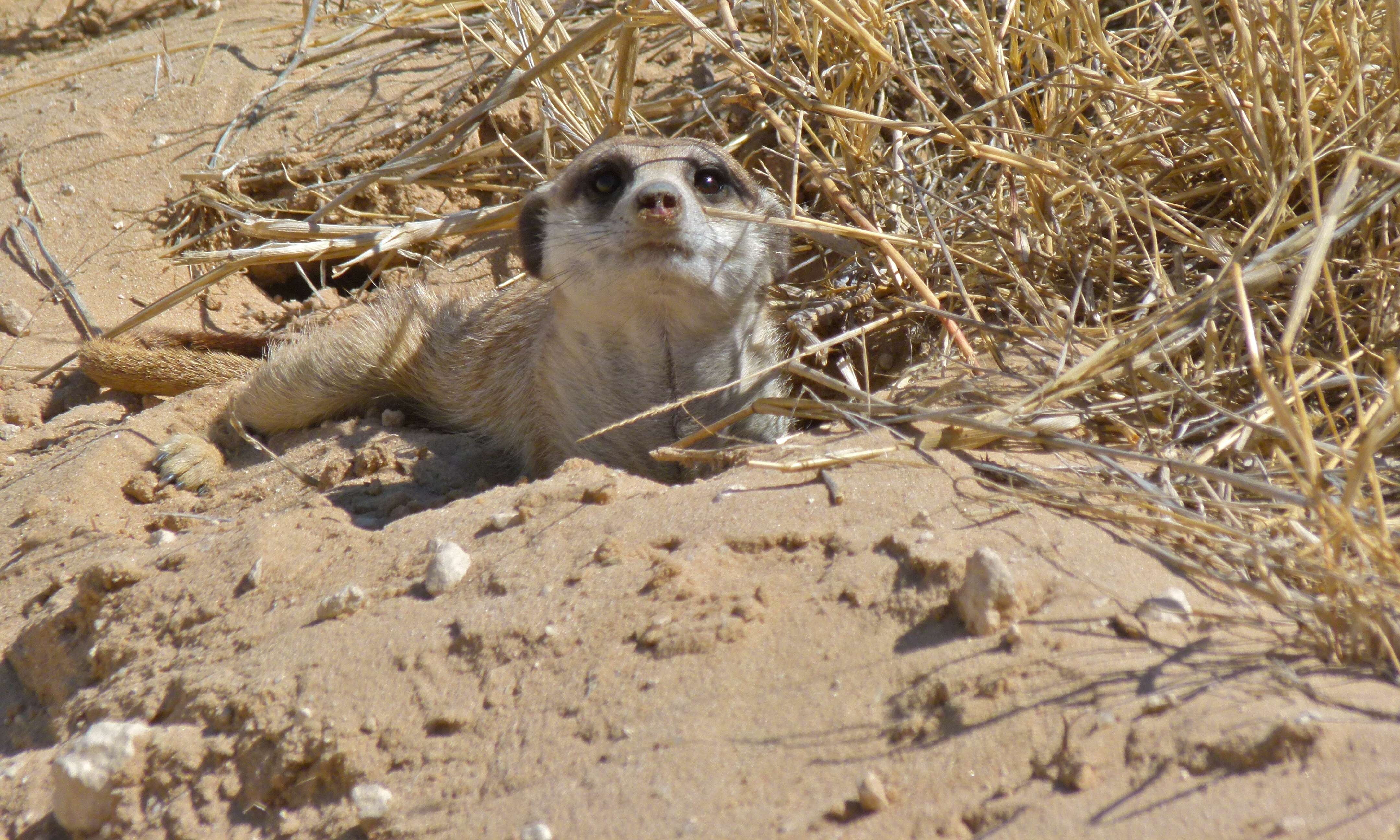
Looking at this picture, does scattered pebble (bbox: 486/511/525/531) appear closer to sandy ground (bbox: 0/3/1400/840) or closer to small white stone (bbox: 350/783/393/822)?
sandy ground (bbox: 0/3/1400/840)

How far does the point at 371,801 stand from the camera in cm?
143

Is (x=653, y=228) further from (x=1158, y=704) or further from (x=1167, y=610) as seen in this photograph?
(x=1158, y=704)

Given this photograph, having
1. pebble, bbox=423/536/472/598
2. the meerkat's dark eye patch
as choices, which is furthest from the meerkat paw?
pebble, bbox=423/536/472/598

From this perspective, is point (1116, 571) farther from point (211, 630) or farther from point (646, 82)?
point (646, 82)

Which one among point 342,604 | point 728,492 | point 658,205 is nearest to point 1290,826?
point 728,492

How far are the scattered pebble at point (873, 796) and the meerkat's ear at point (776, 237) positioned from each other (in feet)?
5.91

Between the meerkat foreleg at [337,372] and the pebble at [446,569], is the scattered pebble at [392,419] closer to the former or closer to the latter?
the meerkat foreleg at [337,372]

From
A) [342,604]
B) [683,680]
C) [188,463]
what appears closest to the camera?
[683,680]

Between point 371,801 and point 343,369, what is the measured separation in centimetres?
257

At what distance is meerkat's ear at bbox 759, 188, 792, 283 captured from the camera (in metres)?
2.85

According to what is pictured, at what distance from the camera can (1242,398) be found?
211cm

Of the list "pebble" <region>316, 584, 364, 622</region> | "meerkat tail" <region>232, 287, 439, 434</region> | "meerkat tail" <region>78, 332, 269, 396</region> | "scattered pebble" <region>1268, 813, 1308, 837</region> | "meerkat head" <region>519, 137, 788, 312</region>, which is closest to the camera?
"scattered pebble" <region>1268, 813, 1308, 837</region>

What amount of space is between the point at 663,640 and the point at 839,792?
38 centimetres

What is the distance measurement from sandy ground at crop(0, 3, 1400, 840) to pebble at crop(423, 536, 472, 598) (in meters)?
A: 0.02
